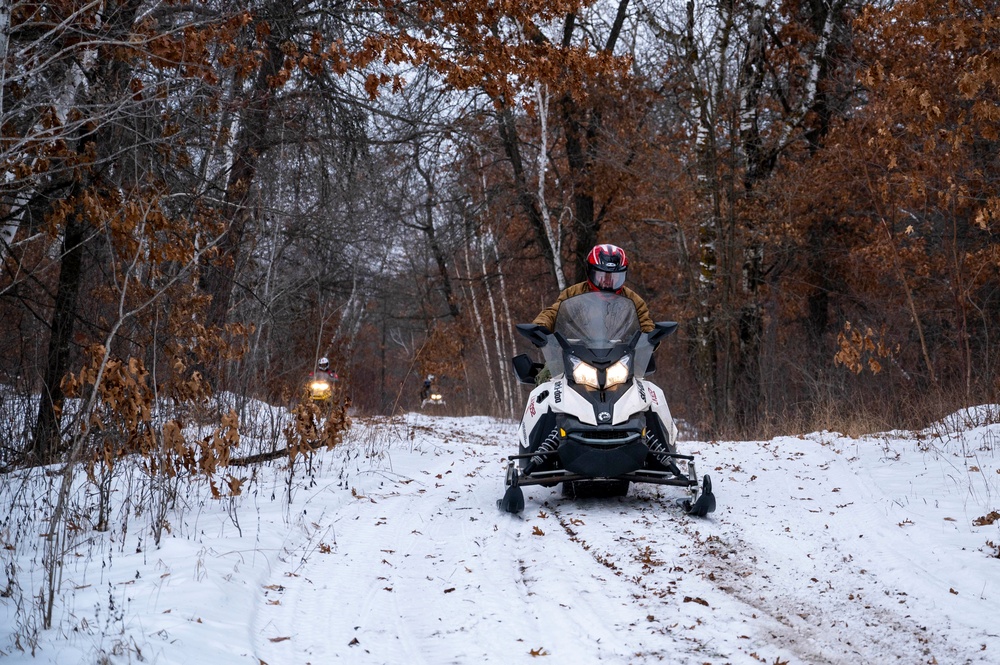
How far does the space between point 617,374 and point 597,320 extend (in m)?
0.69

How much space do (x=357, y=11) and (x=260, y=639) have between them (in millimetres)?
8676

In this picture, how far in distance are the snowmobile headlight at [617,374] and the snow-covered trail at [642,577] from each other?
3.89 feet

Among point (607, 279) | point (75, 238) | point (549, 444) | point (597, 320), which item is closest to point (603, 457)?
point (549, 444)

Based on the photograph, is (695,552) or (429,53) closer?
(695,552)

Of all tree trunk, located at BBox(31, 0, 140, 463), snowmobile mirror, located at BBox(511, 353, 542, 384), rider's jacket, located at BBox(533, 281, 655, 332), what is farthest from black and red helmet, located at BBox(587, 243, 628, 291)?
tree trunk, located at BBox(31, 0, 140, 463)

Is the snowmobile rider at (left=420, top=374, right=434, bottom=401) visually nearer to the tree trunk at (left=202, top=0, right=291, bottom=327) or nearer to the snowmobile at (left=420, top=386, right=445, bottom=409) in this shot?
the snowmobile at (left=420, top=386, right=445, bottom=409)

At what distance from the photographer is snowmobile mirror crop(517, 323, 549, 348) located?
8081 millimetres

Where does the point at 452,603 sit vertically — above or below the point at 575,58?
below

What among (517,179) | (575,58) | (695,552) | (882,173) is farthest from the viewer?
(517,179)

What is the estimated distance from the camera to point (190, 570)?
206 inches

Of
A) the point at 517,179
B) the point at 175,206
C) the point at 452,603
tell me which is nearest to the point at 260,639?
the point at 452,603

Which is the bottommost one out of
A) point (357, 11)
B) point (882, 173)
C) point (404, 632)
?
point (404, 632)

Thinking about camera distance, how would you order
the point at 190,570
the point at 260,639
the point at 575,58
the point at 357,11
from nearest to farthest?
the point at 260,639
the point at 190,570
the point at 357,11
the point at 575,58

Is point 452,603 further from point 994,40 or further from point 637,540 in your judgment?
point 994,40
